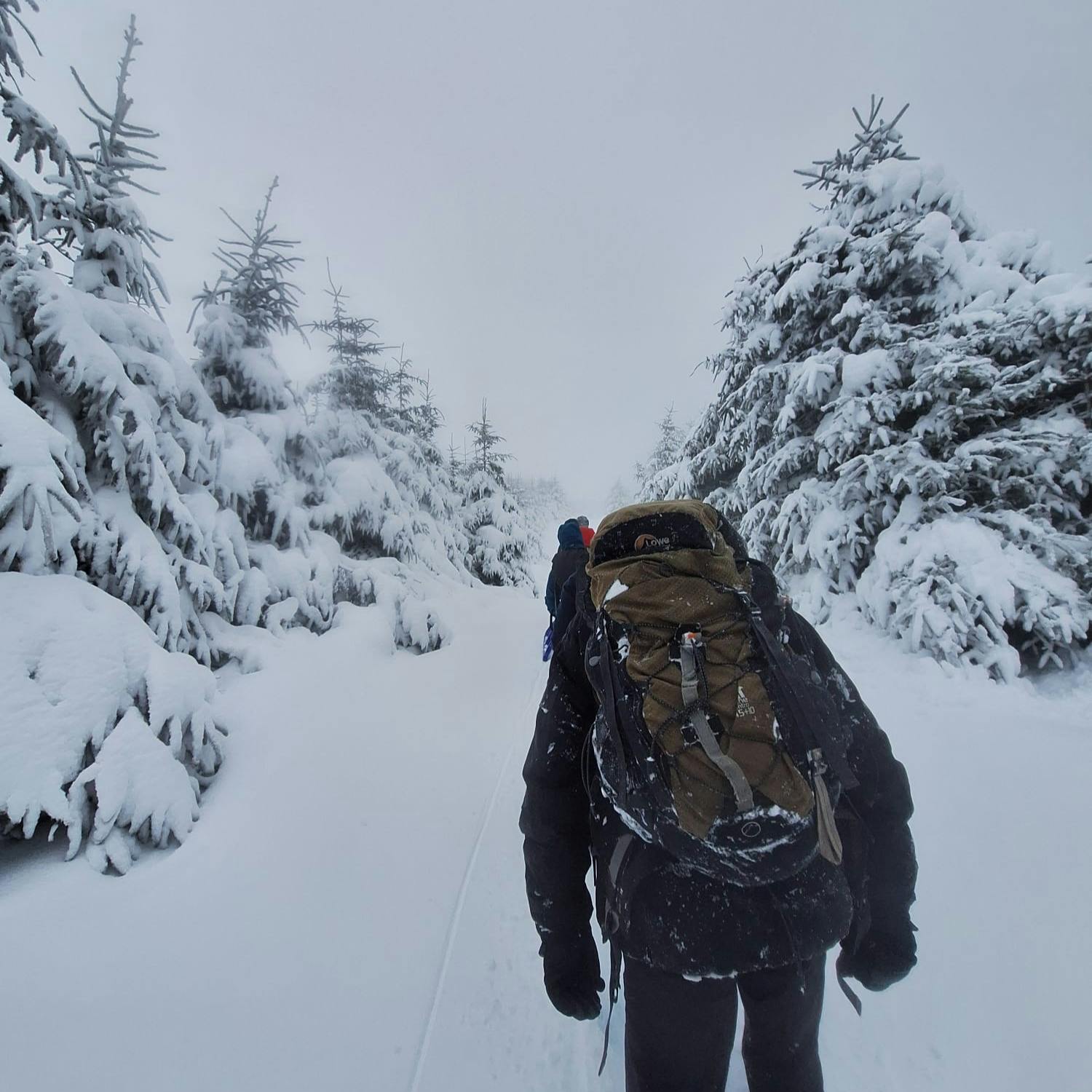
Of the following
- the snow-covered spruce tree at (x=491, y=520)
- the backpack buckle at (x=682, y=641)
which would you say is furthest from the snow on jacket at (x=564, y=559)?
the snow-covered spruce tree at (x=491, y=520)

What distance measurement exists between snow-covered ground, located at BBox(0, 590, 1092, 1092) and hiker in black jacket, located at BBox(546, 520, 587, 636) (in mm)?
2435

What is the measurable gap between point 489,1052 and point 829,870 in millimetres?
2427

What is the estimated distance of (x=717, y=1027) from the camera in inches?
62.2

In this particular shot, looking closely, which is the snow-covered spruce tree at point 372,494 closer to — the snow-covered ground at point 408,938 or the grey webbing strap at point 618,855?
the snow-covered ground at point 408,938

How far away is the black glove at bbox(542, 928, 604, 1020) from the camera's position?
1.79 m

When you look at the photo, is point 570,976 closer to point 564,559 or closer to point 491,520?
point 564,559

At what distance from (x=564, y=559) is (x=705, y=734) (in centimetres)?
203

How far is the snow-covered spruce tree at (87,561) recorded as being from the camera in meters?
3.15

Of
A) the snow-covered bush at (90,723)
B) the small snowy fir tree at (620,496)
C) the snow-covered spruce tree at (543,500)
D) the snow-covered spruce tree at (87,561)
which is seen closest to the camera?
the snow-covered bush at (90,723)

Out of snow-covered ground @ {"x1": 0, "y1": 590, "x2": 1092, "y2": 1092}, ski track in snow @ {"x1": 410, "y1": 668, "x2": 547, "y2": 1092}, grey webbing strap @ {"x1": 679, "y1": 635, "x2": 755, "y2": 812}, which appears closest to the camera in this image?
grey webbing strap @ {"x1": 679, "y1": 635, "x2": 755, "y2": 812}

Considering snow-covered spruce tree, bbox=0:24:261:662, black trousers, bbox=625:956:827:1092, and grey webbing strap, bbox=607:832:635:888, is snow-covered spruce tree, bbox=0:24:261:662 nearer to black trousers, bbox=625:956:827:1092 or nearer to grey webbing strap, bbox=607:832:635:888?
grey webbing strap, bbox=607:832:635:888

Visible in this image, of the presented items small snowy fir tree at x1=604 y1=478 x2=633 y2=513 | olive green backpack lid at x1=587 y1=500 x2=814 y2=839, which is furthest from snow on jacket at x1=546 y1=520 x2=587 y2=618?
small snowy fir tree at x1=604 y1=478 x2=633 y2=513

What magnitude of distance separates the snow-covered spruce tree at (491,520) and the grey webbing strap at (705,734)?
50.4 feet

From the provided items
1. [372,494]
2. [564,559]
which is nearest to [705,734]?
[564,559]
